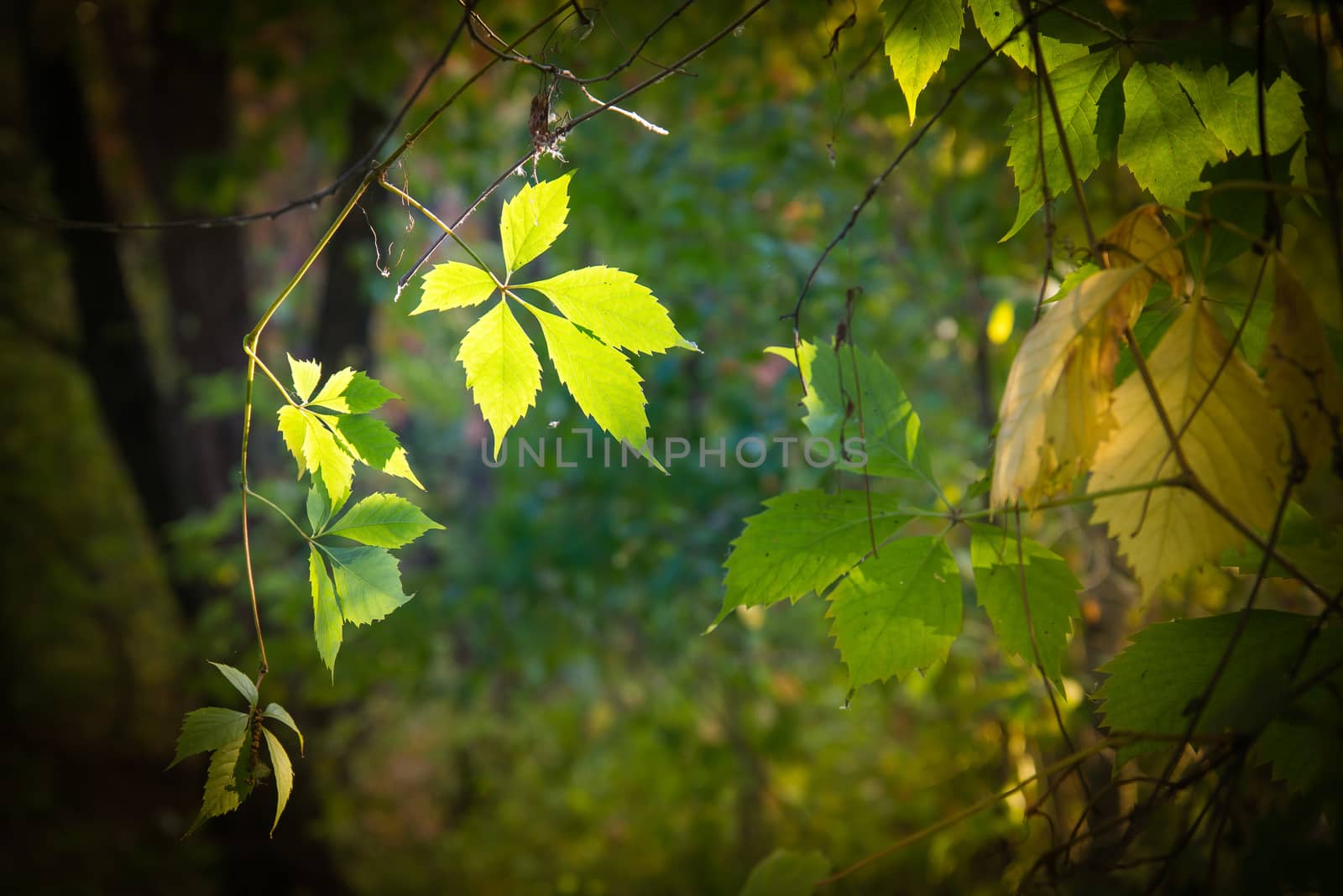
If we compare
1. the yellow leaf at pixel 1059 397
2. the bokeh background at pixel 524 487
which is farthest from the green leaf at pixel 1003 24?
the bokeh background at pixel 524 487

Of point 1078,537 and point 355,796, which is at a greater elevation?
point 1078,537

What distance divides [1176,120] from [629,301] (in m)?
0.60

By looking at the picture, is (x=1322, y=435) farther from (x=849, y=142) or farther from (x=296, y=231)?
(x=296, y=231)

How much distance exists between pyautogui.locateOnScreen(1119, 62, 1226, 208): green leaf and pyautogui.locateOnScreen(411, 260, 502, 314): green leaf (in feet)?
2.23

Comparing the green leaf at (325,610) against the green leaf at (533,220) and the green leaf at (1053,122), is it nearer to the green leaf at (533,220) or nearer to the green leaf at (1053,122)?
the green leaf at (533,220)

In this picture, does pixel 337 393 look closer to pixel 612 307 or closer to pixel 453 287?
pixel 453 287

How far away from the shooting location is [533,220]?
0.78m

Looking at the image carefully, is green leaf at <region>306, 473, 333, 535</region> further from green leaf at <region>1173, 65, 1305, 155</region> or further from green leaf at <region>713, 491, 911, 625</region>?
green leaf at <region>1173, 65, 1305, 155</region>

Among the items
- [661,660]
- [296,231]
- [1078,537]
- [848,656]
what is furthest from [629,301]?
[296,231]

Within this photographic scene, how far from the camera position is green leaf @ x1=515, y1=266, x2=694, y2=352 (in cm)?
77

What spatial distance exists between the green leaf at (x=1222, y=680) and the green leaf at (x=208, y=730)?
2.59 feet

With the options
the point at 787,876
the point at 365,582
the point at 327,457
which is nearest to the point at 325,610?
the point at 365,582

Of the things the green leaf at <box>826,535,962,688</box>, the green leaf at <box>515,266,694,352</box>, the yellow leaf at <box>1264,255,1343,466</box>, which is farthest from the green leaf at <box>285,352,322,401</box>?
the yellow leaf at <box>1264,255,1343,466</box>

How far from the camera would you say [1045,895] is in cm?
72
